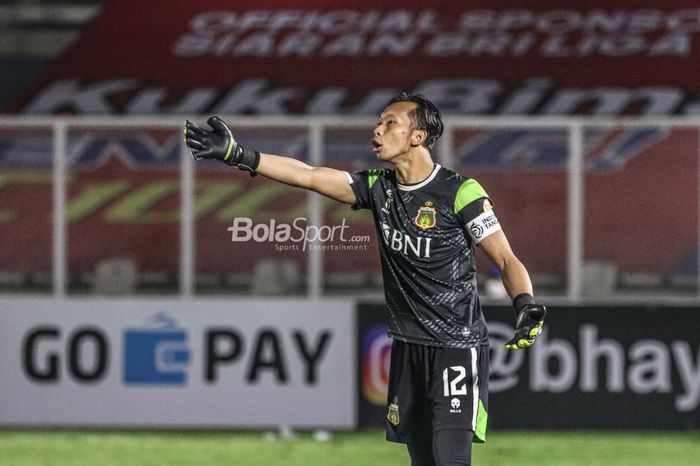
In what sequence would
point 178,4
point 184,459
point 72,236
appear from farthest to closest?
point 178,4 < point 72,236 < point 184,459

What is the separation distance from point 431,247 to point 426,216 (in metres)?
0.12

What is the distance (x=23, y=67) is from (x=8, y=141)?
884 centimetres

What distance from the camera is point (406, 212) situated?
5852mm

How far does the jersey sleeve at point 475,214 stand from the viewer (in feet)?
18.9

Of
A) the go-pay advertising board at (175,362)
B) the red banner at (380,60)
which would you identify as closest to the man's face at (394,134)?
the go-pay advertising board at (175,362)

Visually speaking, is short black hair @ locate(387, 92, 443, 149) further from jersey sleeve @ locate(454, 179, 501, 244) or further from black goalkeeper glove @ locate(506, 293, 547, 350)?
black goalkeeper glove @ locate(506, 293, 547, 350)

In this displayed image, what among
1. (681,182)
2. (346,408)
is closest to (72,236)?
(346,408)

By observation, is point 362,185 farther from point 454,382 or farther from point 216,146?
point 454,382

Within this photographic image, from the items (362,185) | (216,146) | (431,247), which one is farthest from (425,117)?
(216,146)

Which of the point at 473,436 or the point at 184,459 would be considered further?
the point at 184,459

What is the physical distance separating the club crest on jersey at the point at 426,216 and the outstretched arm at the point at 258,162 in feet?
1.05

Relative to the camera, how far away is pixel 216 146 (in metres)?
5.63

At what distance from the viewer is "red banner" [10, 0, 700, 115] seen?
19.1 meters

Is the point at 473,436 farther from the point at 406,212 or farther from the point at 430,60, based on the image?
the point at 430,60
